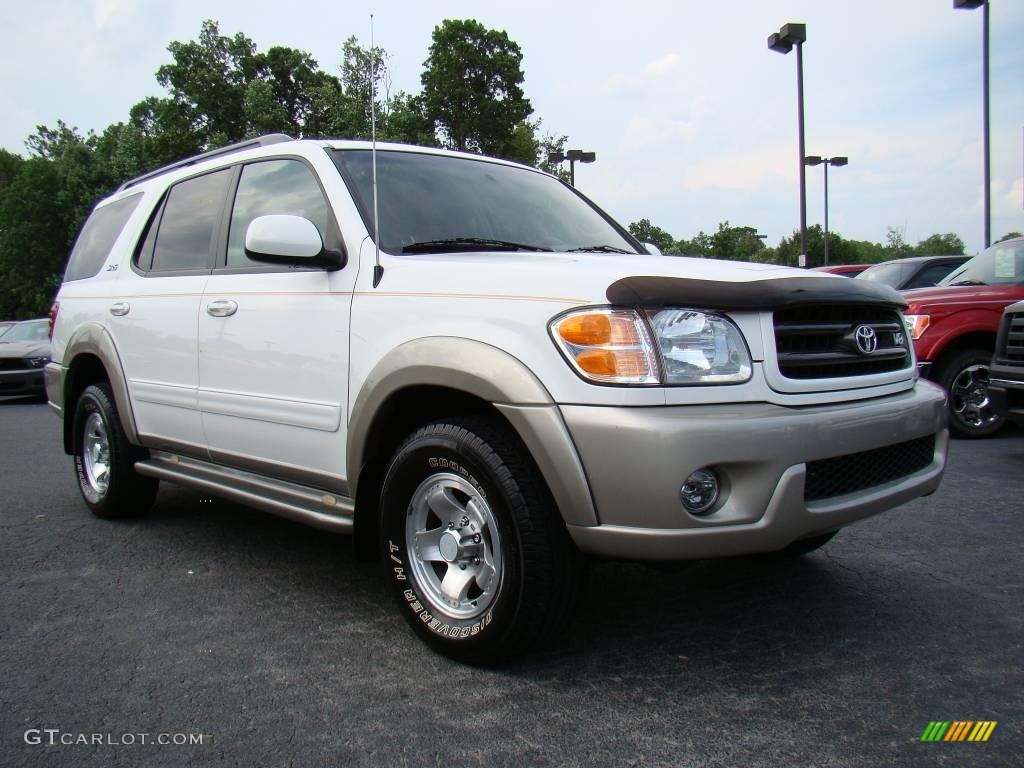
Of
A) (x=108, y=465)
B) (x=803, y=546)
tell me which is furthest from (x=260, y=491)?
(x=803, y=546)

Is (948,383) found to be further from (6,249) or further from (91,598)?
(6,249)

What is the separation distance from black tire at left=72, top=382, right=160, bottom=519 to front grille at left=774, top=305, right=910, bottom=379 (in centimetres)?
347

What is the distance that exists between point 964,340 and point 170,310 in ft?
21.1

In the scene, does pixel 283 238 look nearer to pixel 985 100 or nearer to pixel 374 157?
pixel 374 157

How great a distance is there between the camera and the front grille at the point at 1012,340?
595cm

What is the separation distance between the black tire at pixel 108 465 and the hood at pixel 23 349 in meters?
10.7

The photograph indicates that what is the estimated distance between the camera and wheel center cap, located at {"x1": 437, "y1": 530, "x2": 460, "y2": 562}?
268 centimetres

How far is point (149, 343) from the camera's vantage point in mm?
4121

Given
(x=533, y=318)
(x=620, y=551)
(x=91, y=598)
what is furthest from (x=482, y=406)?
(x=91, y=598)

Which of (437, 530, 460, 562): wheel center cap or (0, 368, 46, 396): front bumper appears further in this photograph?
(0, 368, 46, 396): front bumper

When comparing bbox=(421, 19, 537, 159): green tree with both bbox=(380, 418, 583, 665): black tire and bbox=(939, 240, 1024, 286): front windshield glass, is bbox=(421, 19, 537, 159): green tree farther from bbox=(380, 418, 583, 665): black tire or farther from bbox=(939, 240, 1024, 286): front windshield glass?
bbox=(380, 418, 583, 665): black tire

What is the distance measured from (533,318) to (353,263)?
3.05 feet

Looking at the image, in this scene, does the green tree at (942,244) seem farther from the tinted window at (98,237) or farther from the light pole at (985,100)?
the tinted window at (98,237)

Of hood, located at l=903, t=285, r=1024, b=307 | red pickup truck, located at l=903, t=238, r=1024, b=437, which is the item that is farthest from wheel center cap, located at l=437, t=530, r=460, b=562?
hood, located at l=903, t=285, r=1024, b=307
